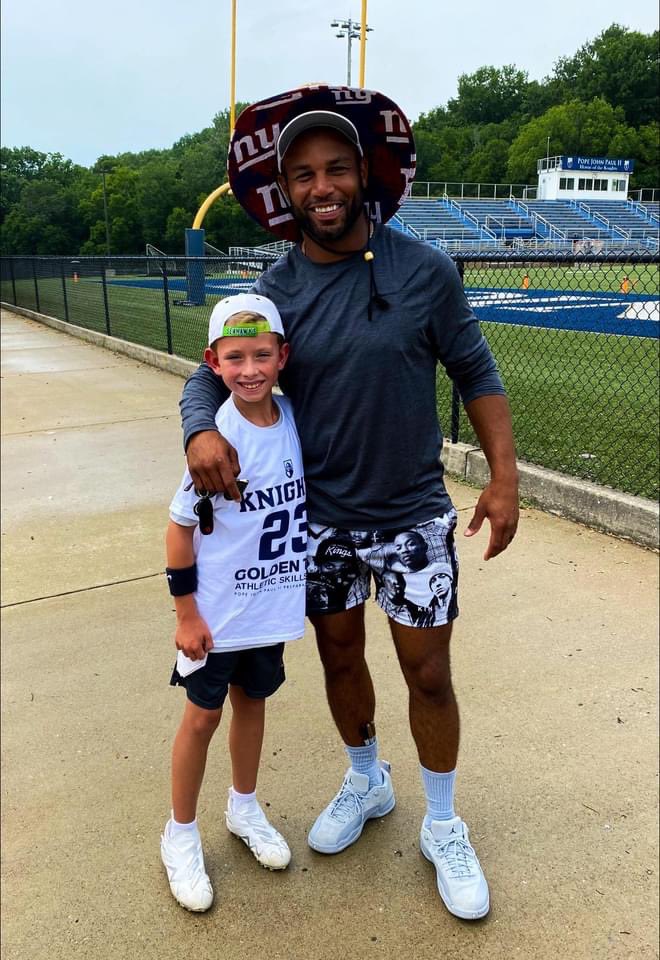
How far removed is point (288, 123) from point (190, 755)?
5.32ft

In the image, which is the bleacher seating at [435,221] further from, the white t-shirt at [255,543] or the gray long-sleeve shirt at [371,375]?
the white t-shirt at [255,543]

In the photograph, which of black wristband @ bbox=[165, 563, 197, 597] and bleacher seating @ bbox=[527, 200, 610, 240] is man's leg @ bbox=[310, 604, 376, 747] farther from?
bleacher seating @ bbox=[527, 200, 610, 240]

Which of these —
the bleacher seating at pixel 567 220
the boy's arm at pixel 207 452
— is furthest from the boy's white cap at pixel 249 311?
the bleacher seating at pixel 567 220

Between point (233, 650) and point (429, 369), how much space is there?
85 centimetres

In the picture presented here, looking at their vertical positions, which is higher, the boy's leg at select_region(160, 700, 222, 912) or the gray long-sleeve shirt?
the gray long-sleeve shirt

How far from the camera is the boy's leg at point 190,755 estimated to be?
1996 mm

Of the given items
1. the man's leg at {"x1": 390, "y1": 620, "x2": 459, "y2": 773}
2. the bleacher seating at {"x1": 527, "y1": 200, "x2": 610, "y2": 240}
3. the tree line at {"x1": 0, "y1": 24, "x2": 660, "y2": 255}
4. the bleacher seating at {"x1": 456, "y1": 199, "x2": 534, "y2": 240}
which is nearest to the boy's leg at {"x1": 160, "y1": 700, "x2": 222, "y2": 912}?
the man's leg at {"x1": 390, "y1": 620, "x2": 459, "y2": 773}

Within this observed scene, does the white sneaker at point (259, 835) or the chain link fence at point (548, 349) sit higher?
the chain link fence at point (548, 349)

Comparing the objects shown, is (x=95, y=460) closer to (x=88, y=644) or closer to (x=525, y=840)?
(x=88, y=644)

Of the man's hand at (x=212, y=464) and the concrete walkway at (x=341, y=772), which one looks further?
the concrete walkway at (x=341, y=772)

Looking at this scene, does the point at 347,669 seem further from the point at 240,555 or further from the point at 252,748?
the point at 240,555

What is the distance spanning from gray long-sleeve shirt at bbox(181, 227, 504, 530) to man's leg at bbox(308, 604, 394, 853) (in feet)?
1.06

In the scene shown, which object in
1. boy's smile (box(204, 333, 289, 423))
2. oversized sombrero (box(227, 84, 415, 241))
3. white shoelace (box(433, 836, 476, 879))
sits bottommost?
white shoelace (box(433, 836, 476, 879))

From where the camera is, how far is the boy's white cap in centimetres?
178
